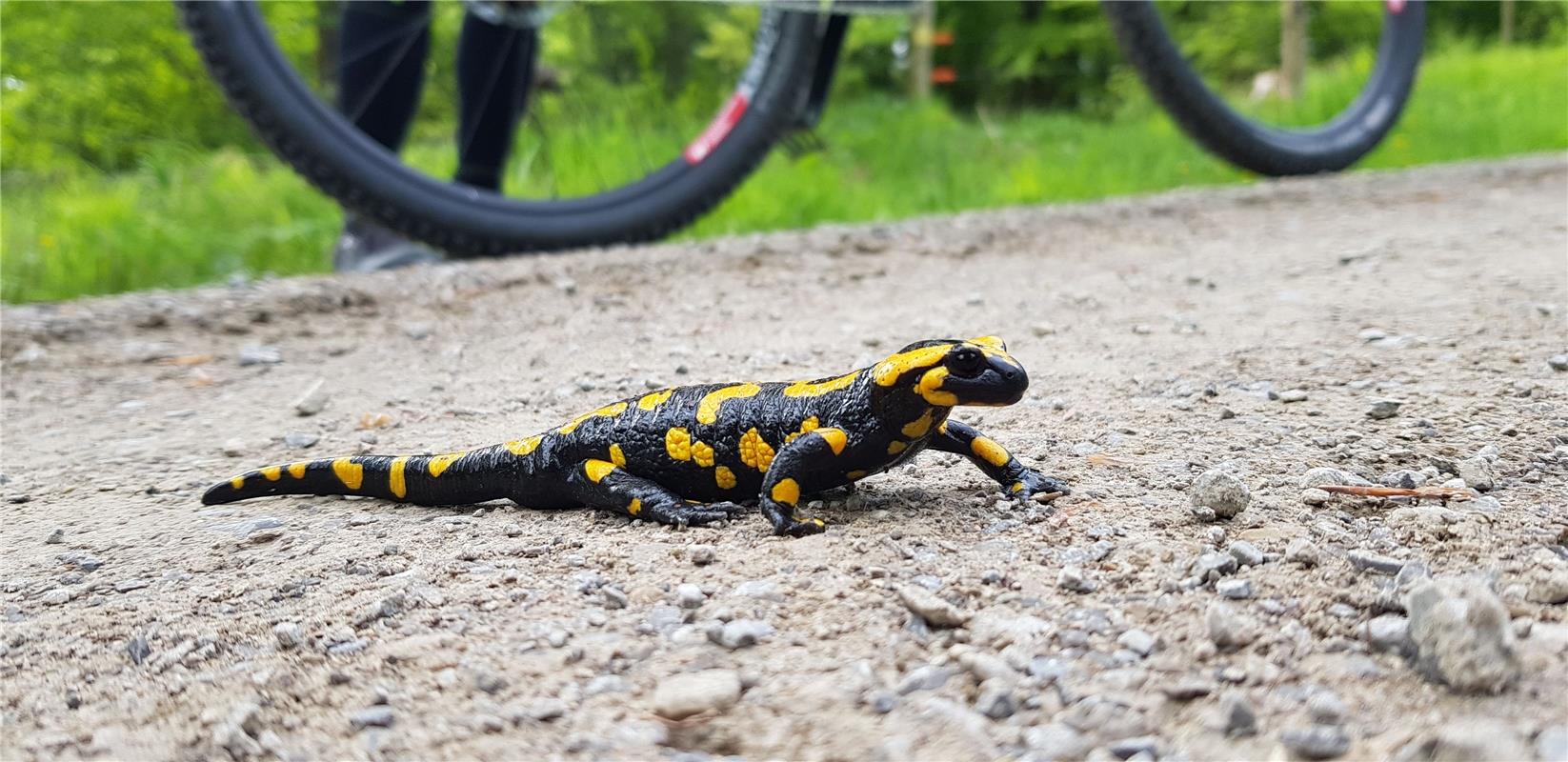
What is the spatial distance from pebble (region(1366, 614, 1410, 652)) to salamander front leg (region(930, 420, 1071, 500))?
0.62 metres

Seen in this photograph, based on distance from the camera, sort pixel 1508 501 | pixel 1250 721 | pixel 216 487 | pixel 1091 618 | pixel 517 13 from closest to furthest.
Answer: pixel 1250 721, pixel 1091 618, pixel 1508 501, pixel 216 487, pixel 517 13

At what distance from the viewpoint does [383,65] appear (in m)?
4.02

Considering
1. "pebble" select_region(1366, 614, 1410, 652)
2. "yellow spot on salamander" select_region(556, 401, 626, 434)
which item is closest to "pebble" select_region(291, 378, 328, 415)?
"yellow spot on salamander" select_region(556, 401, 626, 434)

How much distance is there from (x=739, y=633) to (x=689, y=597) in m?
0.14

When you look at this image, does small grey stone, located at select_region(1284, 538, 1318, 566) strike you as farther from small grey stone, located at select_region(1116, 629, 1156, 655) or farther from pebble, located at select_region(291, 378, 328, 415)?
pebble, located at select_region(291, 378, 328, 415)

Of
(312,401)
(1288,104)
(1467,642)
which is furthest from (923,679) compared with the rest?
(1288,104)

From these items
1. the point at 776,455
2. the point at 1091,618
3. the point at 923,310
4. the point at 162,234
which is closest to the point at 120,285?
the point at 162,234

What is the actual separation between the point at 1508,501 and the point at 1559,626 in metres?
0.51

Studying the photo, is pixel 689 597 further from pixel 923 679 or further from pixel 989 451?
pixel 989 451

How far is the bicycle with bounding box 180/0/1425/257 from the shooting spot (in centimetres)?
340

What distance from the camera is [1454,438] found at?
213 cm

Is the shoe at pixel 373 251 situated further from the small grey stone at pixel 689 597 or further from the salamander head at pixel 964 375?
the small grey stone at pixel 689 597

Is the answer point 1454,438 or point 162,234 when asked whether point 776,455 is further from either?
point 162,234

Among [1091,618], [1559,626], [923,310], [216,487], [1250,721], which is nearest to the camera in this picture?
[1250,721]
